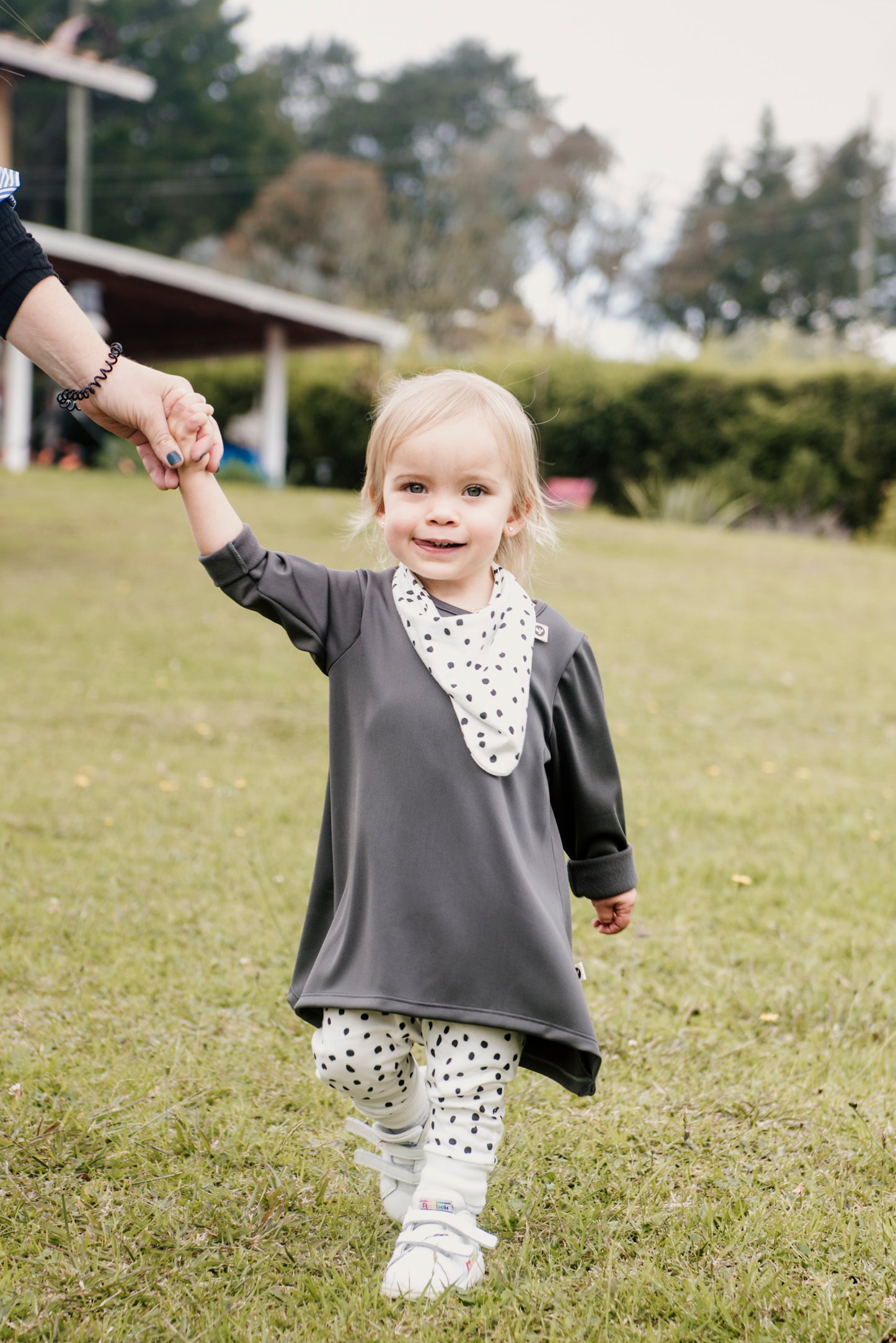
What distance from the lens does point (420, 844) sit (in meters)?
1.81

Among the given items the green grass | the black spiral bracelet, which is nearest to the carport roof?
the green grass

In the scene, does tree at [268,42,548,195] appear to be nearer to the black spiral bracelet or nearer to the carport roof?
the carport roof

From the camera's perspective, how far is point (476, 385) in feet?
6.60

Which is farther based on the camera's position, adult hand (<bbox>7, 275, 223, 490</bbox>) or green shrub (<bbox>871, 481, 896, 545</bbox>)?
green shrub (<bbox>871, 481, 896, 545</bbox>)

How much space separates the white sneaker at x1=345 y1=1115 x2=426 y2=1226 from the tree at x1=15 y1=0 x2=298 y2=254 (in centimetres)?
3781

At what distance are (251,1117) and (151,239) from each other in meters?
39.7

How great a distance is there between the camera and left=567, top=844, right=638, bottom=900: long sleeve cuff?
2.07m

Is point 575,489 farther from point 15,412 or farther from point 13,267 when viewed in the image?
point 13,267

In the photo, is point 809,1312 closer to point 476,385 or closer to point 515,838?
A: point 515,838

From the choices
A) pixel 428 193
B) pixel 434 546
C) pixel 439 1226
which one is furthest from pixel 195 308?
pixel 428 193

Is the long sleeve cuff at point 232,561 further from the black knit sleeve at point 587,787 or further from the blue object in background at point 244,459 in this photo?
the blue object in background at point 244,459

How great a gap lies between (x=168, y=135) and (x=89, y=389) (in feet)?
136

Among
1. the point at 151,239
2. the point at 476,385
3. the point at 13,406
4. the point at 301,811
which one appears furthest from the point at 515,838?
the point at 151,239

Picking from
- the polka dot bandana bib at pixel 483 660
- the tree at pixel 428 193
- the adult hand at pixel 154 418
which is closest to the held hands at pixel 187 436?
the adult hand at pixel 154 418
